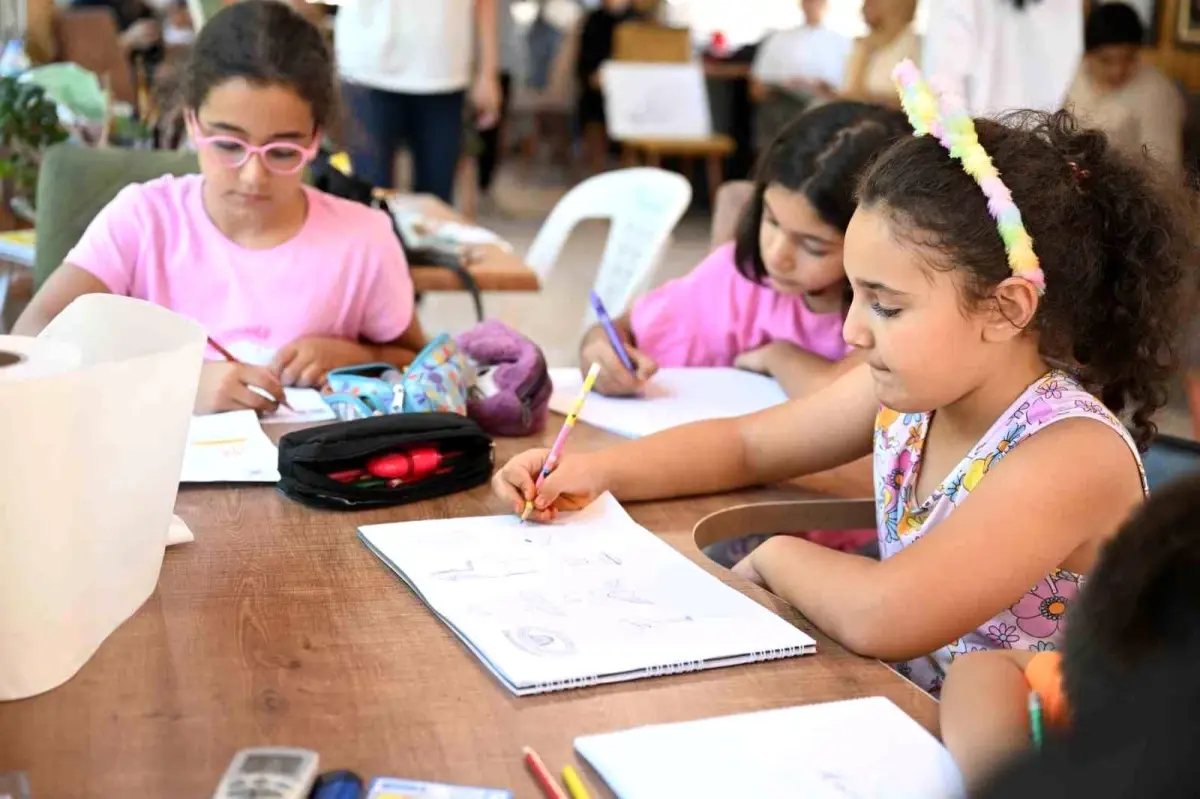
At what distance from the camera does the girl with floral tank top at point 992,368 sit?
3.82ft

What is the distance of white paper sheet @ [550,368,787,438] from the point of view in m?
1.76

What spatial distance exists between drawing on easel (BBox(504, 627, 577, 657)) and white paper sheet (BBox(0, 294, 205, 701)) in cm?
30

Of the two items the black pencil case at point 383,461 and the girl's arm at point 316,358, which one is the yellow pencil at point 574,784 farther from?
the girl's arm at point 316,358

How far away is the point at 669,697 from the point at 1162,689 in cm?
58

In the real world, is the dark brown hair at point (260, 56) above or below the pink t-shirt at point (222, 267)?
above

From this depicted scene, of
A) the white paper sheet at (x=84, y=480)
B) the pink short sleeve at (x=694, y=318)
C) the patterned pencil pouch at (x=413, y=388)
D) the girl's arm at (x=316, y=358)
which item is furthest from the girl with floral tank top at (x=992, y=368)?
the pink short sleeve at (x=694, y=318)

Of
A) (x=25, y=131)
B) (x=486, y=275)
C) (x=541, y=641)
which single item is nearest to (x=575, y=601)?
(x=541, y=641)

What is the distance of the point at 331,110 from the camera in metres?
2.11

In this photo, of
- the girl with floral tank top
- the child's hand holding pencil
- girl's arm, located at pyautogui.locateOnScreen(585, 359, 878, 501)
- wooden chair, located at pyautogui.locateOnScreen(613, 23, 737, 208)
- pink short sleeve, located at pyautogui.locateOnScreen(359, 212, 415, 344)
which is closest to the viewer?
the girl with floral tank top

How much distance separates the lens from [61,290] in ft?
6.34

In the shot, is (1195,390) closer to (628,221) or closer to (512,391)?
(628,221)

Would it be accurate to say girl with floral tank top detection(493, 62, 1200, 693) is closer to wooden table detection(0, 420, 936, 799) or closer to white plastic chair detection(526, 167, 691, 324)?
wooden table detection(0, 420, 936, 799)

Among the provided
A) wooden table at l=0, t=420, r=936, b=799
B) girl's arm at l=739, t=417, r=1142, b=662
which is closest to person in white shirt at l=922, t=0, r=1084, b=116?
girl's arm at l=739, t=417, r=1142, b=662

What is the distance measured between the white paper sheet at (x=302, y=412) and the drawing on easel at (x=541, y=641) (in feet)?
2.19
